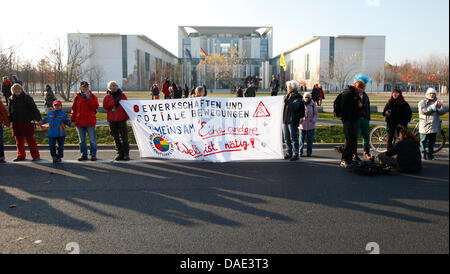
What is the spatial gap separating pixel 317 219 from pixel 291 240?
83 centimetres

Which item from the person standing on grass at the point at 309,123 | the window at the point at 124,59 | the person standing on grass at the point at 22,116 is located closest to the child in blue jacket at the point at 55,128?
the person standing on grass at the point at 22,116

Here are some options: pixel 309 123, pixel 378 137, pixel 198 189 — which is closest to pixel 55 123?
pixel 198 189

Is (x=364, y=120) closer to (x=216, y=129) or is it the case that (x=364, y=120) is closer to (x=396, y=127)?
(x=396, y=127)

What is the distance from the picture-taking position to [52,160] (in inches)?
349

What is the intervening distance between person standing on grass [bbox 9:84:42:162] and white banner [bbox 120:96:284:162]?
2877mm

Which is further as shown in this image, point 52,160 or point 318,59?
point 318,59

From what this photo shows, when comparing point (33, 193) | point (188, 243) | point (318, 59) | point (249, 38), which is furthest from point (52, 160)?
point (249, 38)

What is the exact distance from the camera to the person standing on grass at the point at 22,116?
29.1 feet

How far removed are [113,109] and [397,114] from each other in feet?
23.1

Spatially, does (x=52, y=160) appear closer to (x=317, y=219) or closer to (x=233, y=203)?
(x=233, y=203)

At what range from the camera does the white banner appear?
8.59 meters

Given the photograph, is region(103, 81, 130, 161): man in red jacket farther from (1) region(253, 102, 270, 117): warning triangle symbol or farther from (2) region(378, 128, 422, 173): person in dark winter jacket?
(2) region(378, 128, 422, 173): person in dark winter jacket

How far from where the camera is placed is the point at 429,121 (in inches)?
351

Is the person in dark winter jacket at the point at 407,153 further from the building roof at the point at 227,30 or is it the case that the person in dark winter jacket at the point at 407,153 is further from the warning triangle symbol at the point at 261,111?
the building roof at the point at 227,30
